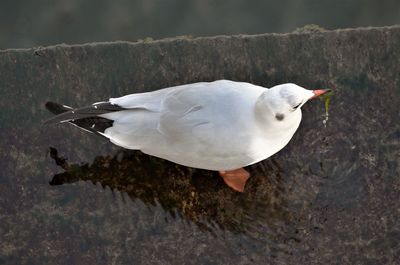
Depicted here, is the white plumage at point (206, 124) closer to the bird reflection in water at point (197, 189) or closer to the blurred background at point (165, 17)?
the bird reflection in water at point (197, 189)

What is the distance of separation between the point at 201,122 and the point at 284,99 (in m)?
0.38

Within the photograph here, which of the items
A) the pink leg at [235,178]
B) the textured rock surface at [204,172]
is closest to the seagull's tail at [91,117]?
the textured rock surface at [204,172]

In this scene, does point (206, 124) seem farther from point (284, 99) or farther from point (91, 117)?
point (91, 117)

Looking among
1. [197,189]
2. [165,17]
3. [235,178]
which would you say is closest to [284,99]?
[235,178]

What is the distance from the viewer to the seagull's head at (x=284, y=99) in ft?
7.31

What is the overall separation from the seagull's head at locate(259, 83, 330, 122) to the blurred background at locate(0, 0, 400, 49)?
175 centimetres

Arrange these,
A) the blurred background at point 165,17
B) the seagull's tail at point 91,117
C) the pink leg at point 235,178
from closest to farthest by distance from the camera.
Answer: the seagull's tail at point 91,117
the pink leg at point 235,178
the blurred background at point 165,17

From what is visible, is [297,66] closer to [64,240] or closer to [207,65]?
[207,65]

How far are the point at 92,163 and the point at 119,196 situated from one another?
0.74 ft

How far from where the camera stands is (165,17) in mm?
4012

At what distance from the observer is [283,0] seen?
3963mm

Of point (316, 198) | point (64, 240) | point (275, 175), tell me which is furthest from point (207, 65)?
point (64, 240)

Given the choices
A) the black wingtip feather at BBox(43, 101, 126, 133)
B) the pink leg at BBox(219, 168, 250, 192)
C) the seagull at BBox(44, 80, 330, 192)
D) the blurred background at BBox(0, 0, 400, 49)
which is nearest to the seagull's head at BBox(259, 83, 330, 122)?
the seagull at BBox(44, 80, 330, 192)

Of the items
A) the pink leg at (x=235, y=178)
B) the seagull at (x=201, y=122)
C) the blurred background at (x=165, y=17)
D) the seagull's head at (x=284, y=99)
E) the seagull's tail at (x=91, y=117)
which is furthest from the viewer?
the blurred background at (x=165, y=17)
